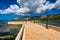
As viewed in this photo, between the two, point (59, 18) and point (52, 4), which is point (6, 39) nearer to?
point (52, 4)

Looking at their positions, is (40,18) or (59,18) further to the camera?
(40,18)

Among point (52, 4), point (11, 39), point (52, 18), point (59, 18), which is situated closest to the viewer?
point (11, 39)

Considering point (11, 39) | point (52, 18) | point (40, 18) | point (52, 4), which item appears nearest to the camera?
point (11, 39)

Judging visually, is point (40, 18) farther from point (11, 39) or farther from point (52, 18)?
point (11, 39)

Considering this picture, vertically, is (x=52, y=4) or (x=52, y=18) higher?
(x=52, y=4)

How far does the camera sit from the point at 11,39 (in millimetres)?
8344

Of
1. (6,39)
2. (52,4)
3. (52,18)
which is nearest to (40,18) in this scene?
(52,18)

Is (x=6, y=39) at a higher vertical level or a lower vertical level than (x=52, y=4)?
lower

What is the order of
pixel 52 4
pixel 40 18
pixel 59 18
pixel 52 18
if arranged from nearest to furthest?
1. pixel 52 4
2. pixel 59 18
3. pixel 52 18
4. pixel 40 18

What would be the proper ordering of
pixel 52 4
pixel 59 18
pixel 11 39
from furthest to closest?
pixel 59 18
pixel 52 4
pixel 11 39

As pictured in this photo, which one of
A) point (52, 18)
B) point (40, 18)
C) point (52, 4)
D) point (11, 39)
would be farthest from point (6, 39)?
point (40, 18)

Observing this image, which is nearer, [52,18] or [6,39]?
[6,39]

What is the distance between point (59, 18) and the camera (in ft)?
100

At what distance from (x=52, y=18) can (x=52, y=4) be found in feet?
37.1
